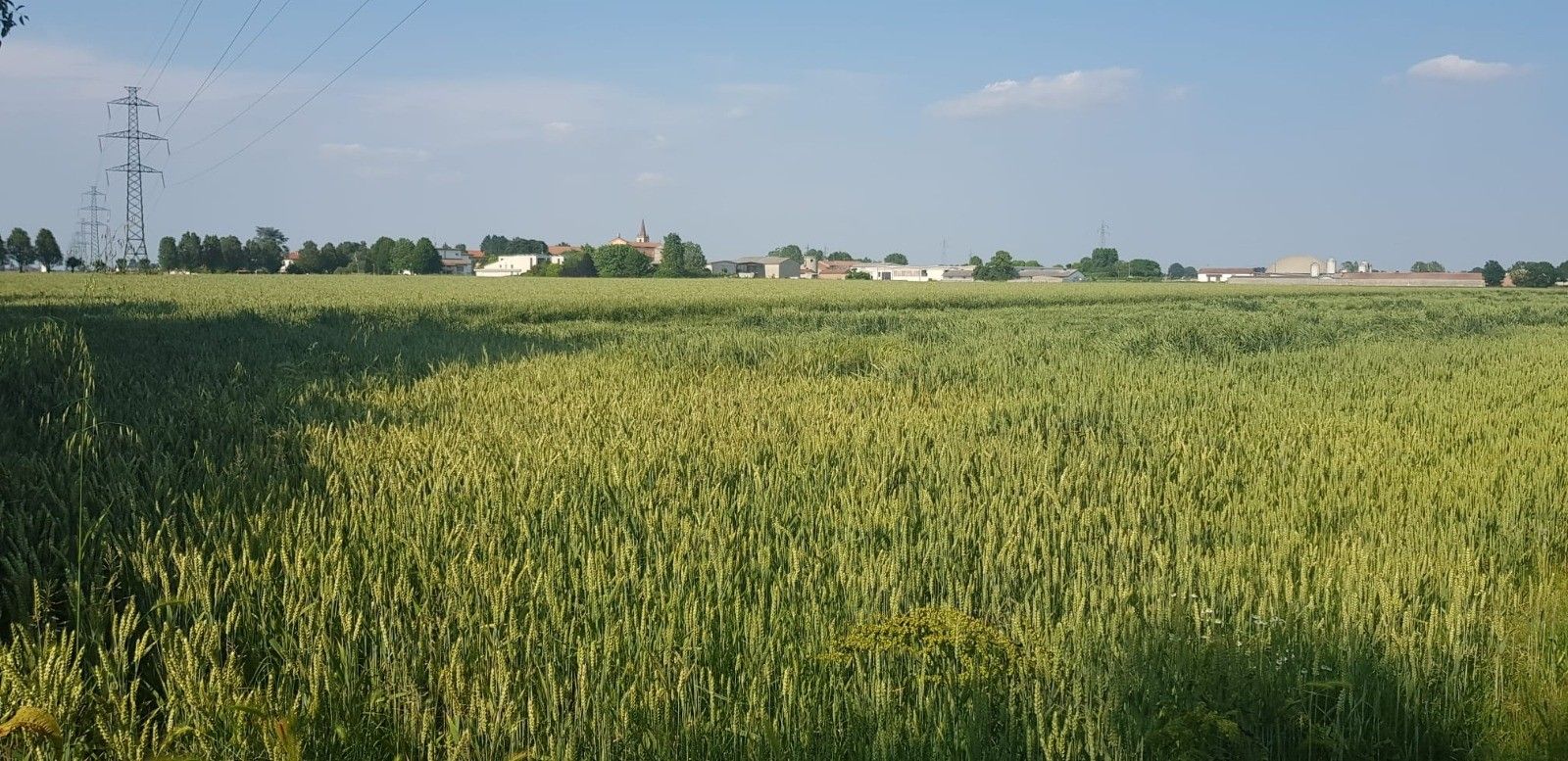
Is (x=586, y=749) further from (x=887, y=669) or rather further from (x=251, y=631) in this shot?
(x=251, y=631)

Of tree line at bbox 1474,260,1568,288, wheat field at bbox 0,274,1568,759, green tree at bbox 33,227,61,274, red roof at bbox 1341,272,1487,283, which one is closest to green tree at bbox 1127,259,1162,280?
red roof at bbox 1341,272,1487,283

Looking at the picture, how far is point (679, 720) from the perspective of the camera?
236 centimetres

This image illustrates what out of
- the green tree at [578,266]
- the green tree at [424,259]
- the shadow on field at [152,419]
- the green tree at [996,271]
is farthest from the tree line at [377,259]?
the shadow on field at [152,419]

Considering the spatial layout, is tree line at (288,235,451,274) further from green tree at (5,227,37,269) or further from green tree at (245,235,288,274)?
green tree at (5,227,37,269)

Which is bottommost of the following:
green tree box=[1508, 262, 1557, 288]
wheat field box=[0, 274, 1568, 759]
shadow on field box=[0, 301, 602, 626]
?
wheat field box=[0, 274, 1568, 759]

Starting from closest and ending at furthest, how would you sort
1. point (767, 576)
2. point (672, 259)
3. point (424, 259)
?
point (767, 576), point (424, 259), point (672, 259)

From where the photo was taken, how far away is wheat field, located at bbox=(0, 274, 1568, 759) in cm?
231

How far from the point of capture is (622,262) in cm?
10312

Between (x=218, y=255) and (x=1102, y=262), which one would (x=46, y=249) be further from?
(x=1102, y=262)

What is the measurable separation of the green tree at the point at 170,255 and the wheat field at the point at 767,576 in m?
87.6

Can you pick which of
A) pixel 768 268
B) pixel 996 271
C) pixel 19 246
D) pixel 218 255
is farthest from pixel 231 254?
pixel 996 271

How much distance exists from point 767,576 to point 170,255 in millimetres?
95509

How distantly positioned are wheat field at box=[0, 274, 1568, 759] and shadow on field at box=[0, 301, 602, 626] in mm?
40

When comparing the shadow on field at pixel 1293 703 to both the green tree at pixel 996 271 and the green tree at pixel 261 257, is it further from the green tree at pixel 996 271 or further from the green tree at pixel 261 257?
the green tree at pixel 996 271
